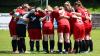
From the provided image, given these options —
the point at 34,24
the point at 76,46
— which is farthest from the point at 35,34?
the point at 76,46

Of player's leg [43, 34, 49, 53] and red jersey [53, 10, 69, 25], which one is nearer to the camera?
red jersey [53, 10, 69, 25]

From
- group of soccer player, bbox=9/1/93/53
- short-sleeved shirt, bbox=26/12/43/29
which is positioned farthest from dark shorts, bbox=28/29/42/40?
short-sleeved shirt, bbox=26/12/43/29

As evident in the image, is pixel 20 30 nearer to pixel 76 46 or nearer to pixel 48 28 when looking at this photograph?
pixel 48 28

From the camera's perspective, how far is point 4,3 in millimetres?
62188

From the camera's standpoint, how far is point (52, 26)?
1958 centimetres

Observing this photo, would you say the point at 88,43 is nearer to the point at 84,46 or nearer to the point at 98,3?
the point at 84,46

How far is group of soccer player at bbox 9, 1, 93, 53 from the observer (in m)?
19.2

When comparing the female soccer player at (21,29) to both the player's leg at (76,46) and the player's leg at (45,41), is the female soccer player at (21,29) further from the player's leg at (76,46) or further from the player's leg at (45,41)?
the player's leg at (76,46)

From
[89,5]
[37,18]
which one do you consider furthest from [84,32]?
[89,5]

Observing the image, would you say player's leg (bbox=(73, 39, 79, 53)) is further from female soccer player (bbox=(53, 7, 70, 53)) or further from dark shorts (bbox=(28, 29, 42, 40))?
dark shorts (bbox=(28, 29, 42, 40))

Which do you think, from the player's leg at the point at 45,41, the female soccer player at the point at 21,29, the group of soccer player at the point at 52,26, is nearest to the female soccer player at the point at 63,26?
the group of soccer player at the point at 52,26

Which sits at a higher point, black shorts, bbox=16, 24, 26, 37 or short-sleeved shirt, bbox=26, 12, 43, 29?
short-sleeved shirt, bbox=26, 12, 43, 29

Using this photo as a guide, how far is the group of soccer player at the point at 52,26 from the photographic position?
756 inches

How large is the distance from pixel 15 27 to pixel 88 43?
9.53ft
